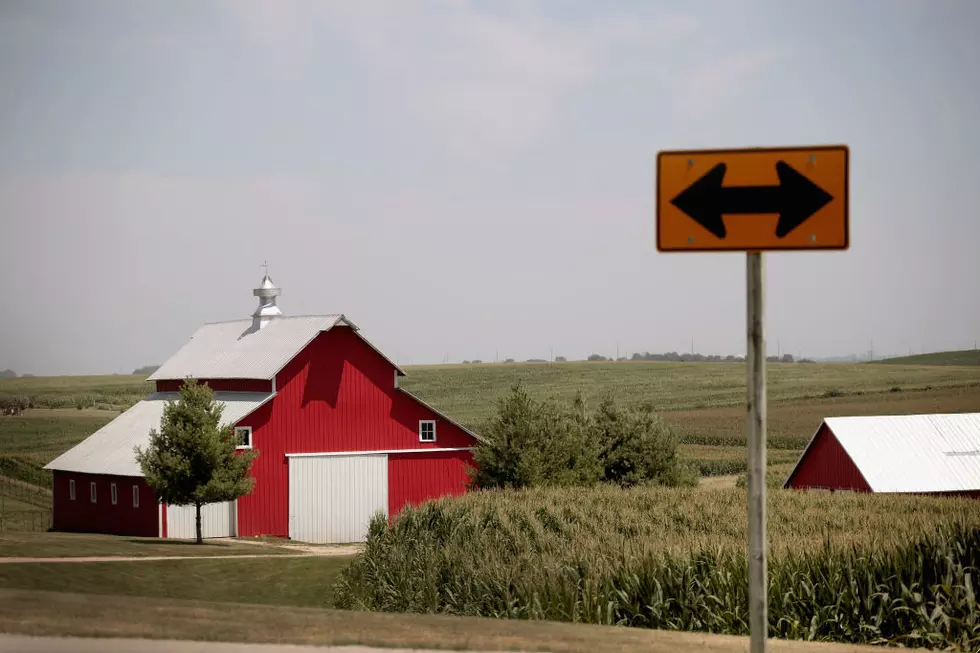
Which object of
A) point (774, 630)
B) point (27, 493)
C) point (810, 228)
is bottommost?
point (27, 493)

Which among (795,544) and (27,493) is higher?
(795,544)

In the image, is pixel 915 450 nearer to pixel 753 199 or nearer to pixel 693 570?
pixel 693 570

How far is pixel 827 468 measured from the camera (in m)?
43.8

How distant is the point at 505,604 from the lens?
16.0m

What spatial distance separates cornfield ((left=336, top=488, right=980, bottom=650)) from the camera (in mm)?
12836

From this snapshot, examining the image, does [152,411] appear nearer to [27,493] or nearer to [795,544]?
[27,493]

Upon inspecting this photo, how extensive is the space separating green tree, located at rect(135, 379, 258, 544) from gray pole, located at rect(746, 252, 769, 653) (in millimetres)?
33042

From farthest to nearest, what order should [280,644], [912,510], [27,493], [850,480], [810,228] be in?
[27,493], [850,480], [912,510], [280,644], [810,228]

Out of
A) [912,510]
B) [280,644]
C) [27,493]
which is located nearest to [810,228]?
[280,644]

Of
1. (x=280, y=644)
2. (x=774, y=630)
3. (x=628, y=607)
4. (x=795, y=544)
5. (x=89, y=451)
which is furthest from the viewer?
(x=89, y=451)

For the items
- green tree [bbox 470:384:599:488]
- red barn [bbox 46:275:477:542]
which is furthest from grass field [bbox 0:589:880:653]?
red barn [bbox 46:275:477:542]

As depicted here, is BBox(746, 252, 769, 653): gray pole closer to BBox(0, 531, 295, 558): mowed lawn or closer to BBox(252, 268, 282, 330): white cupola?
BBox(0, 531, 295, 558): mowed lawn

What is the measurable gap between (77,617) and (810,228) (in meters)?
8.65

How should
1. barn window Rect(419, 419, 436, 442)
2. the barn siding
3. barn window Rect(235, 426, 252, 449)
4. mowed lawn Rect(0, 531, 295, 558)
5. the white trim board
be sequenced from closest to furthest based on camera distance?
mowed lawn Rect(0, 531, 295, 558), barn window Rect(235, 426, 252, 449), the white trim board, the barn siding, barn window Rect(419, 419, 436, 442)
